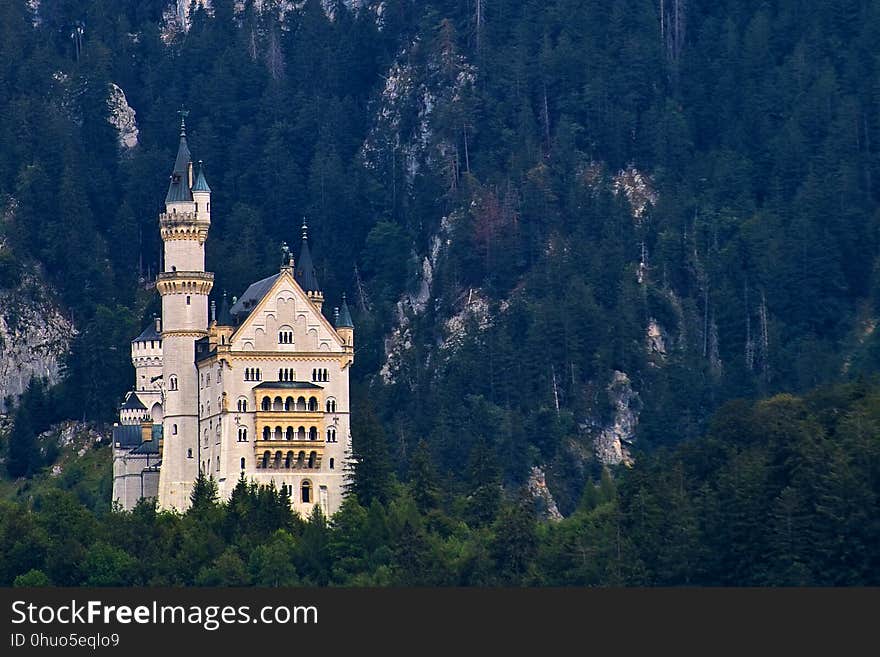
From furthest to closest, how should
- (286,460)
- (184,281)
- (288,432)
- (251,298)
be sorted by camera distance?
(251,298) → (184,281) → (288,432) → (286,460)

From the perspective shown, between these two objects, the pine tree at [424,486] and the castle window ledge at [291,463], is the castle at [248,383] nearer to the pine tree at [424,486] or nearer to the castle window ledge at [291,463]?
the castle window ledge at [291,463]

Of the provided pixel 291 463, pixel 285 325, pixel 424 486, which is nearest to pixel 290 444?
pixel 291 463

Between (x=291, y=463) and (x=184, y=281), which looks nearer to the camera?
(x=291, y=463)

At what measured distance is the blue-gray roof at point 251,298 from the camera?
196 meters

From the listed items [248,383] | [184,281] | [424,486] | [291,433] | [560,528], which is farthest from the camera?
[184,281]

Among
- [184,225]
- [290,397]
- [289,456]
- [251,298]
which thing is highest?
[184,225]

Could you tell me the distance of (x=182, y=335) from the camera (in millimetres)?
196750

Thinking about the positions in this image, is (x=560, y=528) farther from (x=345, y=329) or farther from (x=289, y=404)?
(x=345, y=329)

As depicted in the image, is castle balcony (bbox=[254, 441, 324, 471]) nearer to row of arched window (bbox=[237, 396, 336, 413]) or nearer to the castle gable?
row of arched window (bbox=[237, 396, 336, 413])

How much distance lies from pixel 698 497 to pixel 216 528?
25.8 m

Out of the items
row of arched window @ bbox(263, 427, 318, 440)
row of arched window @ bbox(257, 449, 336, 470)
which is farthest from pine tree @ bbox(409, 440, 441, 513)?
row of arched window @ bbox(263, 427, 318, 440)

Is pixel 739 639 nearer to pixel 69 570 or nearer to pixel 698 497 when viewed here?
pixel 698 497

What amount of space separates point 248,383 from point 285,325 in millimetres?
3540

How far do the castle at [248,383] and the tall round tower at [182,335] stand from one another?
2.0 inches
